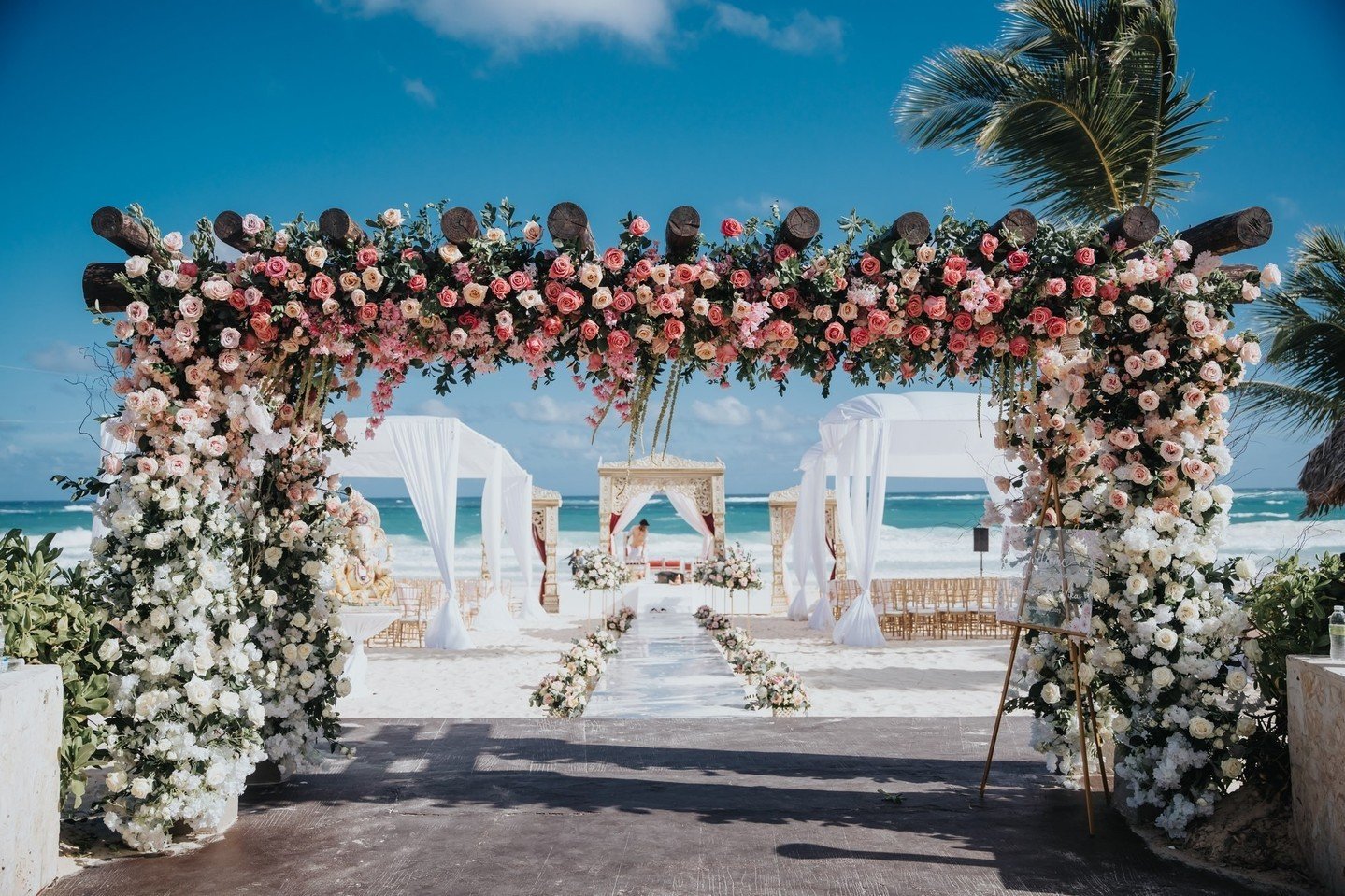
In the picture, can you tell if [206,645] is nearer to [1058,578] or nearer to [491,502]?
[1058,578]

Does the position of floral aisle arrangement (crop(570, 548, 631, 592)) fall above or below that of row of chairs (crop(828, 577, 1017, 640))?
above

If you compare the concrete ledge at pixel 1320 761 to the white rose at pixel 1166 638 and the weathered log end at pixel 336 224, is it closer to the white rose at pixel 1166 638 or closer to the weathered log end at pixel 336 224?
the white rose at pixel 1166 638

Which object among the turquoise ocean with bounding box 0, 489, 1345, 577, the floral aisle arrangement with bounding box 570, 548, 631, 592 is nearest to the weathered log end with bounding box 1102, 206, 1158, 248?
the floral aisle arrangement with bounding box 570, 548, 631, 592

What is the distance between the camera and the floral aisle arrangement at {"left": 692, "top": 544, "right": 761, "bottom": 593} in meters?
11.7

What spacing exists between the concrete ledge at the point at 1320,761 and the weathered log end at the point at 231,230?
4.53 m

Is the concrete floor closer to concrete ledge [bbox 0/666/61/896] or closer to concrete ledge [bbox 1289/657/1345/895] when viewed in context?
concrete ledge [bbox 0/666/61/896]

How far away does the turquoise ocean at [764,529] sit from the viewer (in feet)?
106

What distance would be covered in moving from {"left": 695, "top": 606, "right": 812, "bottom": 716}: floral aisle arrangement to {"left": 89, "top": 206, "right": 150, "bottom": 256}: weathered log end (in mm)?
5254

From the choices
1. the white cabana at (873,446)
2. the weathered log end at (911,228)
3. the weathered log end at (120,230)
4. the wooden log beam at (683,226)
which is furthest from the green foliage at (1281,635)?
the white cabana at (873,446)

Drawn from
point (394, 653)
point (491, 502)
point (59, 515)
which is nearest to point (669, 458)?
point (491, 502)

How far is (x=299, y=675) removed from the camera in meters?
4.53

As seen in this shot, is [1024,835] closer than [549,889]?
No

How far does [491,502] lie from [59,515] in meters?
36.2

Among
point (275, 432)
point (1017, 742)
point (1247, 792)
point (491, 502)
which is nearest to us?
point (1247, 792)
